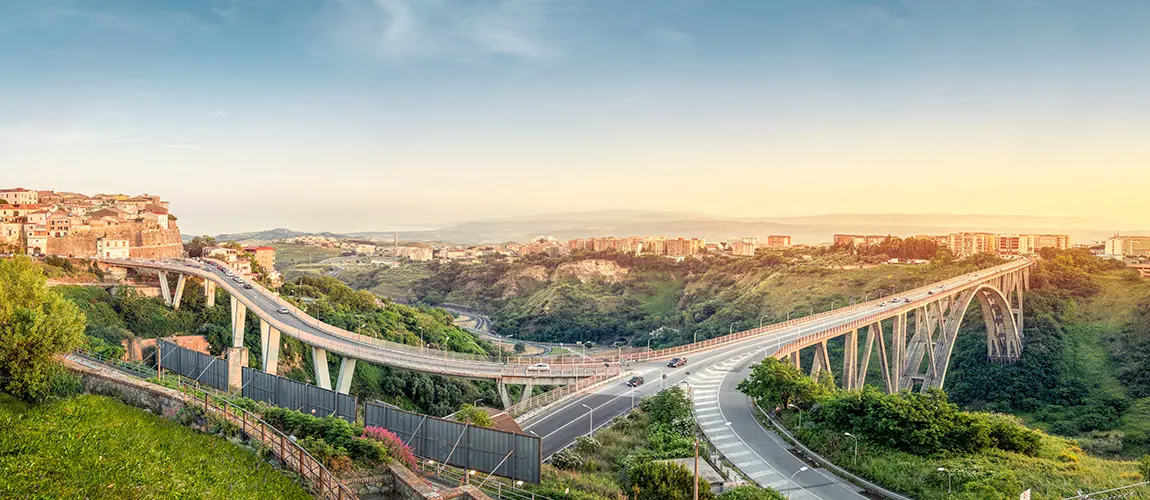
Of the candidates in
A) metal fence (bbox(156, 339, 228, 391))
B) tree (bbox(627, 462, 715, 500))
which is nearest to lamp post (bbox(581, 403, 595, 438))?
tree (bbox(627, 462, 715, 500))

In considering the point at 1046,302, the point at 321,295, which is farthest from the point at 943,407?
the point at 1046,302

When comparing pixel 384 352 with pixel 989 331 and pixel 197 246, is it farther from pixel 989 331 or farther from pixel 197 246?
pixel 989 331

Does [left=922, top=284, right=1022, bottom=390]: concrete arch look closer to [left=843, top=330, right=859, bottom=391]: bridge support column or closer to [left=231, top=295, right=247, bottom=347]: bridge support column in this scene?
[left=843, top=330, right=859, bottom=391]: bridge support column

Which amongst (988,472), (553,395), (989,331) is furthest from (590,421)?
(989,331)

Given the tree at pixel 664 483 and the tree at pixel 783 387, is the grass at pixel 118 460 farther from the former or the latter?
the tree at pixel 783 387

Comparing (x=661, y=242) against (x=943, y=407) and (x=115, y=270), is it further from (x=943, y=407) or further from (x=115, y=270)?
(x=943, y=407)

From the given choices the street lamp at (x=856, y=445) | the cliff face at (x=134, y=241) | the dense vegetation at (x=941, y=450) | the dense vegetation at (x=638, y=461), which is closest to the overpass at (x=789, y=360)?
the street lamp at (x=856, y=445)

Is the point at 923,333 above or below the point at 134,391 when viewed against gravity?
below
